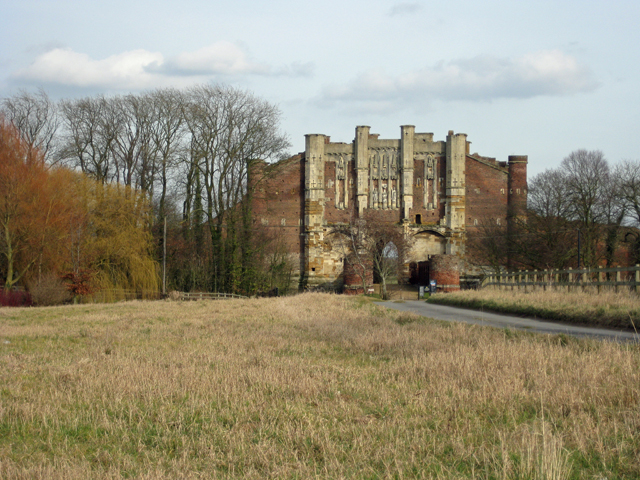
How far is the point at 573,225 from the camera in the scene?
143 ft

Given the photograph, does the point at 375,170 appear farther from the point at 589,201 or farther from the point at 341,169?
the point at 589,201

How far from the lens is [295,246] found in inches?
1980

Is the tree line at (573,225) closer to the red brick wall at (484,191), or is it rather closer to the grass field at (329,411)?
the red brick wall at (484,191)

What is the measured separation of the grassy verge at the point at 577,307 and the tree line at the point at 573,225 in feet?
73.4

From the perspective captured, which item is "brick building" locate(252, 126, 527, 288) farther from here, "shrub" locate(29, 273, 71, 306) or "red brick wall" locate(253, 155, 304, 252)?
"shrub" locate(29, 273, 71, 306)

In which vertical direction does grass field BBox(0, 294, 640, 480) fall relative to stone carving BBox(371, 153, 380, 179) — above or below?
below

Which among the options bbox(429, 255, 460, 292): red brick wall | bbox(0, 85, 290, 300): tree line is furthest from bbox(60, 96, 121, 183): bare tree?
bbox(429, 255, 460, 292): red brick wall

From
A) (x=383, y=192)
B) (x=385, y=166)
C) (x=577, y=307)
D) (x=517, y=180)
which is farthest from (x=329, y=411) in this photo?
(x=517, y=180)

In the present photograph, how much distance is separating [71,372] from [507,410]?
559 centimetres

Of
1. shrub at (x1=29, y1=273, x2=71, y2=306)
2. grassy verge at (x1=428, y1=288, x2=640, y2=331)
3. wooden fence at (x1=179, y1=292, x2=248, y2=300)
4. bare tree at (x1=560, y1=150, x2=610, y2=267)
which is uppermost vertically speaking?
bare tree at (x1=560, y1=150, x2=610, y2=267)

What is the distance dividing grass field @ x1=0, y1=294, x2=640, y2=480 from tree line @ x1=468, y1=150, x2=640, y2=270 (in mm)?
34805

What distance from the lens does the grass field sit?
4.66 m

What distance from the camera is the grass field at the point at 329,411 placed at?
4.66 metres

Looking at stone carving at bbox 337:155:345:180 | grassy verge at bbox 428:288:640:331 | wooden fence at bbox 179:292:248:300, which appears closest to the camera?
grassy verge at bbox 428:288:640:331
